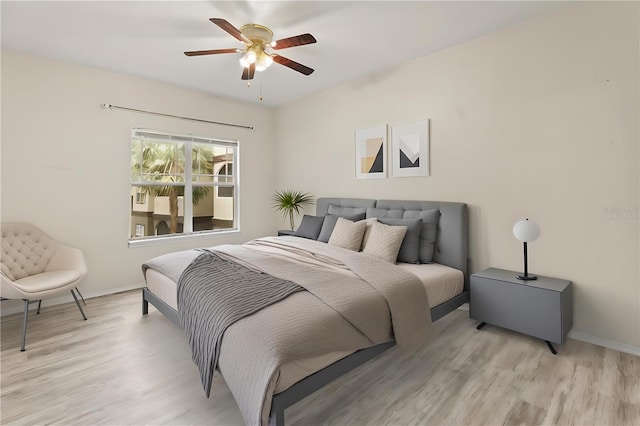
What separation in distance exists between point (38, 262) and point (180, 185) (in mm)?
1907

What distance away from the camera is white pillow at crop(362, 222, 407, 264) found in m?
3.15

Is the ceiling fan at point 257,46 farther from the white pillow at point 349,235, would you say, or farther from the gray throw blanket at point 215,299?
the gray throw blanket at point 215,299

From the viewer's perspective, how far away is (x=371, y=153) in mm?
4230

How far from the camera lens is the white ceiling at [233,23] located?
8.63 feet

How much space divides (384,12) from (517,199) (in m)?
2.08

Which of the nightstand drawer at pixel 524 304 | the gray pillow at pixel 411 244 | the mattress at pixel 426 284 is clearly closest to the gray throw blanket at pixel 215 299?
the mattress at pixel 426 284

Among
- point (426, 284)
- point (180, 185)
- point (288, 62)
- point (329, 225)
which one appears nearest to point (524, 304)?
point (426, 284)

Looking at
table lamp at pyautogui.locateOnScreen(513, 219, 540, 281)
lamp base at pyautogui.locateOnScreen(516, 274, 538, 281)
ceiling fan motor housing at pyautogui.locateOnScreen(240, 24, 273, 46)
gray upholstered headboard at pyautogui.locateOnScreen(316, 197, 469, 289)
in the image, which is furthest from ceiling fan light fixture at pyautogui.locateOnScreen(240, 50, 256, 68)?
lamp base at pyautogui.locateOnScreen(516, 274, 538, 281)

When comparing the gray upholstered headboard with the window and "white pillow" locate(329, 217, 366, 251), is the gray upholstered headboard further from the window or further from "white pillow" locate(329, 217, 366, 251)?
the window

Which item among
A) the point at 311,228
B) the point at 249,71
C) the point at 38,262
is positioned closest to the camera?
the point at 249,71

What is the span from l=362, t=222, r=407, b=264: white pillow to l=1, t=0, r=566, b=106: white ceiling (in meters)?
1.90

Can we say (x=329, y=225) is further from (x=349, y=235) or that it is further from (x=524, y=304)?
(x=524, y=304)

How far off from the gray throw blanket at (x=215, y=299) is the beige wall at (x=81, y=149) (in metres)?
2.10

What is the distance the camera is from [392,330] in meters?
2.20
